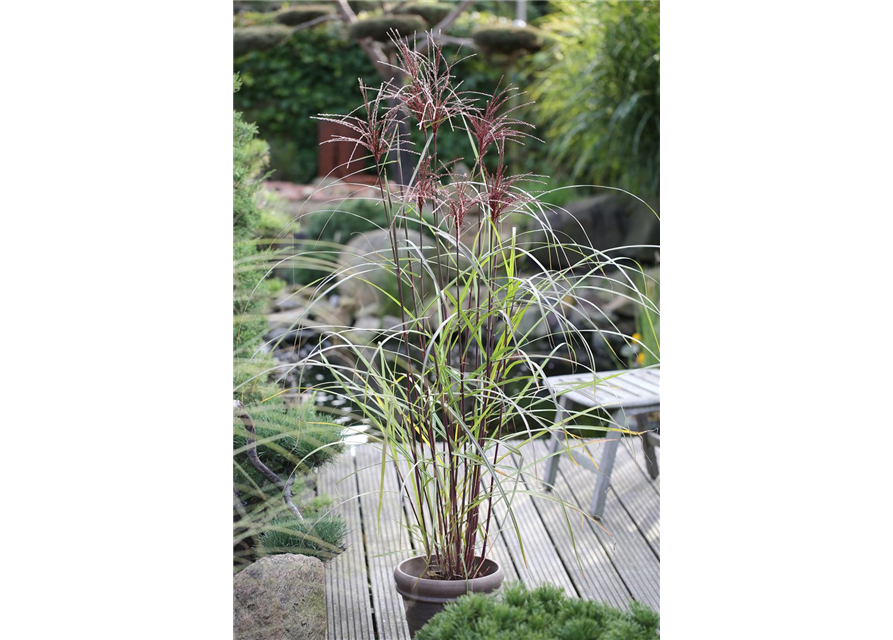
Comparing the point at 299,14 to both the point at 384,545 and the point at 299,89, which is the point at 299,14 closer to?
the point at 299,89

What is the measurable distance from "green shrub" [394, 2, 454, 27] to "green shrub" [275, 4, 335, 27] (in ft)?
2.57

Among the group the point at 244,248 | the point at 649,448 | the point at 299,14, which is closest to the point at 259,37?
the point at 299,14

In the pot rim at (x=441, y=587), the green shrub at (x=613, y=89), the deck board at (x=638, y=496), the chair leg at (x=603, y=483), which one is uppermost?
the green shrub at (x=613, y=89)

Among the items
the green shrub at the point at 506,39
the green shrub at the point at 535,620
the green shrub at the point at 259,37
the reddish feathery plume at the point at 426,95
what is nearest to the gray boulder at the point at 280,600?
the green shrub at the point at 535,620

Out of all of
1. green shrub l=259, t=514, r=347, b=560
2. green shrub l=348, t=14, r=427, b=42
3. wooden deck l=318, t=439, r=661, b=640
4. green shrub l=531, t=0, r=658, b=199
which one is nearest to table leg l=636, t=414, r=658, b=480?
wooden deck l=318, t=439, r=661, b=640

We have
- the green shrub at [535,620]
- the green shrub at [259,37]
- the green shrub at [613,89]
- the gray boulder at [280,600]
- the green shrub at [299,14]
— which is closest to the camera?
the green shrub at [535,620]

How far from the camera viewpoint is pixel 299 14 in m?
8.28

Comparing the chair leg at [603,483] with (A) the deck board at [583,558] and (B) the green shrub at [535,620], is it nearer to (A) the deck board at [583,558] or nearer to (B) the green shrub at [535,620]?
(A) the deck board at [583,558]

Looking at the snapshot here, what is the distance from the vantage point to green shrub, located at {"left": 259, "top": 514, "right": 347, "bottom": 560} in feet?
7.29

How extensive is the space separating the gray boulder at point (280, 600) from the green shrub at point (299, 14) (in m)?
7.01

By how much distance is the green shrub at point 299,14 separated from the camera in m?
8.15

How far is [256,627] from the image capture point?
1847 mm

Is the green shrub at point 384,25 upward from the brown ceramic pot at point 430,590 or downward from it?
upward

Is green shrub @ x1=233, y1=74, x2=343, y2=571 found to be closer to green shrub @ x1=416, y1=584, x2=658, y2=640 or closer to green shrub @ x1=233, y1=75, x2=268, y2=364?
green shrub @ x1=233, y1=75, x2=268, y2=364
